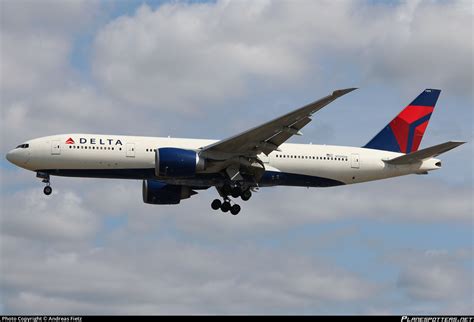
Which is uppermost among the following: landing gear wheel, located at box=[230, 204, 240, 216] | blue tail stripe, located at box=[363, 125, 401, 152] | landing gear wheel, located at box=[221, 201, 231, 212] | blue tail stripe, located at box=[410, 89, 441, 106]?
blue tail stripe, located at box=[410, 89, 441, 106]

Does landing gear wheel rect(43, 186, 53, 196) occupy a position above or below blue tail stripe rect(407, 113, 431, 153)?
below

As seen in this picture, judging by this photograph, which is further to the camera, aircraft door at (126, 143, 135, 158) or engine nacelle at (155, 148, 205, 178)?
aircraft door at (126, 143, 135, 158)

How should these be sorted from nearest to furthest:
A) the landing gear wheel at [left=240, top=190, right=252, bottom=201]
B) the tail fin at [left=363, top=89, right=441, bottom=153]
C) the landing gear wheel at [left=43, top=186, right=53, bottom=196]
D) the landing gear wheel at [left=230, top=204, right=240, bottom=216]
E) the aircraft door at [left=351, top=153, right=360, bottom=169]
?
the landing gear wheel at [left=43, top=186, right=53, bottom=196]
the landing gear wheel at [left=240, top=190, right=252, bottom=201]
the aircraft door at [left=351, top=153, right=360, bottom=169]
the landing gear wheel at [left=230, top=204, right=240, bottom=216]
the tail fin at [left=363, top=89, right=441, bottom=153]

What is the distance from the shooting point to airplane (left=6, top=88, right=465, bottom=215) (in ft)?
164

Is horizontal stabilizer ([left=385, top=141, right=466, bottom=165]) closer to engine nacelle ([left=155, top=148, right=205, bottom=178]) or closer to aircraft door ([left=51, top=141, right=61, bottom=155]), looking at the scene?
engine nacelle ([left=155, top=148, right=205, bottom=178])

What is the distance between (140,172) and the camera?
50438 mm

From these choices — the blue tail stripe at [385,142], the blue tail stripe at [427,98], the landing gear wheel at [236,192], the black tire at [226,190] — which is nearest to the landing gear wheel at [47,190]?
the black tire at [226,190]

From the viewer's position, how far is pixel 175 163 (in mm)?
49531

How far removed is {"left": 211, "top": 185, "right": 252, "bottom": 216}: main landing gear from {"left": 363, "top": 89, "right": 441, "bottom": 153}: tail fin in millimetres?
8015

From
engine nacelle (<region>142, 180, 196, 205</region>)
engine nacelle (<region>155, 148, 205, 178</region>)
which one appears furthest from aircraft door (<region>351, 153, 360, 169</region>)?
engine nacelle (<region>142, 180, 196, 205</region>)

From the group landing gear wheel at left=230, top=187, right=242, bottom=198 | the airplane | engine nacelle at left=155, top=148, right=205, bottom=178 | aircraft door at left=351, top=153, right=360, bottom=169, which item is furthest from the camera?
aircraft door at left=351, top=153, right=360, bottom=169

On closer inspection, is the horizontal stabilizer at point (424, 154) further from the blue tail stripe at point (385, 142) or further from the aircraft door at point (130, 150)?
the aircraft door at point (130, 150)

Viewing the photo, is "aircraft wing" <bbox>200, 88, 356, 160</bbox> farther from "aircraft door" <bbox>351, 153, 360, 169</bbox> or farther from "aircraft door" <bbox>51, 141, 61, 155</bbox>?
"aircraft door" <bbox>51, 141, 61, 155</bbox>

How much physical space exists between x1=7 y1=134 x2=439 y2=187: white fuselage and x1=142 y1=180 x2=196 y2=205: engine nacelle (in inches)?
156
